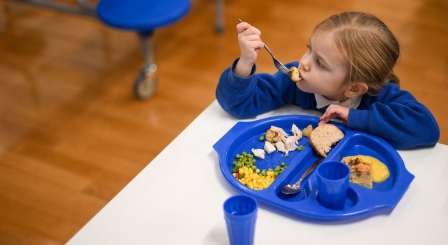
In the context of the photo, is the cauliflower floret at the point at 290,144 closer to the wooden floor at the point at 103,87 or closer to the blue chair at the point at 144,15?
the wooden floor at the point at 103,87

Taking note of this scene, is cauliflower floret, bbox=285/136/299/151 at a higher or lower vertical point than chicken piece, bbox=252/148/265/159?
higher

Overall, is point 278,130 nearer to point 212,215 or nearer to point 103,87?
point 212,215

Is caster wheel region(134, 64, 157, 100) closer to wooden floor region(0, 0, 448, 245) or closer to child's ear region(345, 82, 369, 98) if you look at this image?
wooden floor region(0, 0, 448, 245)

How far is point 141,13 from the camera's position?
198 centimetres

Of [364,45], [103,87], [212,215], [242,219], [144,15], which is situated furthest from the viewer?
[103,87]

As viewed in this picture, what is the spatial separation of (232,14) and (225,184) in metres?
1.95

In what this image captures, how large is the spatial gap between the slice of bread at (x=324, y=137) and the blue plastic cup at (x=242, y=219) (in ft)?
0.99

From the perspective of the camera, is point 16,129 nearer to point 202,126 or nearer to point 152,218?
point 202,126

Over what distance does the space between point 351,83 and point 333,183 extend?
0.31 meters

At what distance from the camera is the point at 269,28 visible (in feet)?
8.79

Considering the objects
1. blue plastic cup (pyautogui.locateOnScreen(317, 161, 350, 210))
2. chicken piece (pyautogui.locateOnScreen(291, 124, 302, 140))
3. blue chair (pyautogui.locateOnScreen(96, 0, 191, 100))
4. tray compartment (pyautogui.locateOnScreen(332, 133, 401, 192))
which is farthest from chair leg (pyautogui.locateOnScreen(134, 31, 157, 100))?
blue plastic cup (pyautogui.locateOnScreen(317, 161, 350, 210))

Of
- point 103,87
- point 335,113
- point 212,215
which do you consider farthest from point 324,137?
point 103,87

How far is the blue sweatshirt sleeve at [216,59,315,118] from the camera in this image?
1123mm

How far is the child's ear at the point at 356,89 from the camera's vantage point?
108cm
